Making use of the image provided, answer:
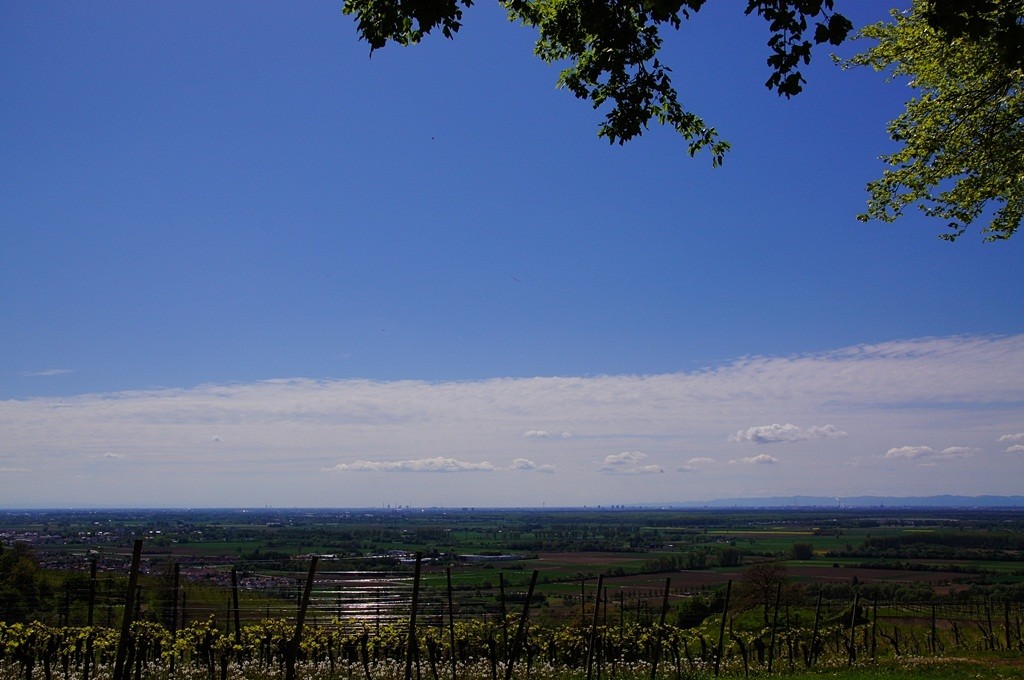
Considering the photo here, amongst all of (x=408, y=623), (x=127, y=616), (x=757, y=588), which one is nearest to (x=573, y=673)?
(x=408, y=623)

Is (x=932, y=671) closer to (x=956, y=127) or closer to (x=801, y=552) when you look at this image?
(x=956, y=127)

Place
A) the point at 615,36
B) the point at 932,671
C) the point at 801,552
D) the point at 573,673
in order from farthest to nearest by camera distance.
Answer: the point at 801,552 < the point at 932,671 < the point at 573,673 < the point at 615,36

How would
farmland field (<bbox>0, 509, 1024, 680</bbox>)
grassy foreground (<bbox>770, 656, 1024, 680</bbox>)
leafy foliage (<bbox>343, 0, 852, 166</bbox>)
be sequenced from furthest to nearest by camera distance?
grassy foreground (<bbox>770, 656, 1024, 680</bbox>), farmland field (<bbox>0, 509, 1024, 680</bbox>), leafy foliage (<bbox>343, 0, 852, 166</bbox>)

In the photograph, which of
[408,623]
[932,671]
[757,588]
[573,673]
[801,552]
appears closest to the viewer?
[573,673]

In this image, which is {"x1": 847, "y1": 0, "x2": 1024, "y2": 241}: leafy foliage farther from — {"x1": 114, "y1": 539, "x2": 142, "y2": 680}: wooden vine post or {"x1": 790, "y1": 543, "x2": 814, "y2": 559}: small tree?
{"x1": 790, "y1": 543, "x2": 814, "y2": 559}: small tree

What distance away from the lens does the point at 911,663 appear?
17.8 meters

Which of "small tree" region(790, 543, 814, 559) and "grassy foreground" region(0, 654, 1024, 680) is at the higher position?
"grassy foreground" region(0, 654, 1024, 680)

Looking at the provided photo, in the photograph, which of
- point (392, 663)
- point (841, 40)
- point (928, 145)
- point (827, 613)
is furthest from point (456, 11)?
point (827, 613)

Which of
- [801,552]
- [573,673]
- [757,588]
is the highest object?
[573,673]

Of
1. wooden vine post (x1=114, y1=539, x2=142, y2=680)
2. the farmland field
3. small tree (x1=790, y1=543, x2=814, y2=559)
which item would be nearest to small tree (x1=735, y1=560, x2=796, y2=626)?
the farmland field

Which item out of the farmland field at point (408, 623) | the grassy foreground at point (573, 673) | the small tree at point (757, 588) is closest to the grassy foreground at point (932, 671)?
the grassy foreground at point (573, 673)

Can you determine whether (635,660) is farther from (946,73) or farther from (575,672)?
(946,73)

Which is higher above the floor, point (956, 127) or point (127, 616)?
point (956, 127)

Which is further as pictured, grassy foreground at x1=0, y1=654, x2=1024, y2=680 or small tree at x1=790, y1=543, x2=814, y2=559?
small tree at x1=790, y1=543, x2=814, y2=559
